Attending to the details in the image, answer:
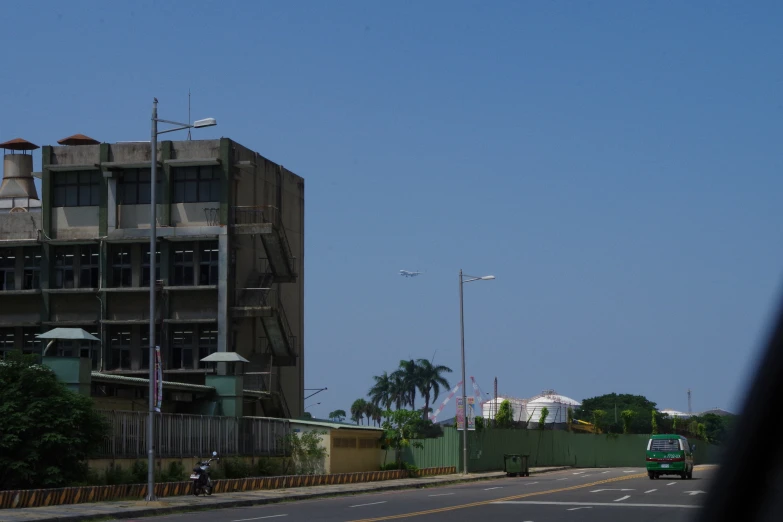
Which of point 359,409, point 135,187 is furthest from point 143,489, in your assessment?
point 359,409

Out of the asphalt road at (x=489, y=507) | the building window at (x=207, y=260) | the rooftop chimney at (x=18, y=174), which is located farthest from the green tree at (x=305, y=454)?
the rooftop chimney at (x=18, y=174)

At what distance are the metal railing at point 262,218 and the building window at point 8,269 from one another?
13518 millimetres

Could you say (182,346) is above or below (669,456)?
above

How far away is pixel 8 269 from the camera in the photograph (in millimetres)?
62500

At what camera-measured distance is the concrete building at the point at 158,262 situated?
196 feet

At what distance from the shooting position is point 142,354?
6031 cm

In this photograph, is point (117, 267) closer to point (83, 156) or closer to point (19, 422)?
point (83, 156)

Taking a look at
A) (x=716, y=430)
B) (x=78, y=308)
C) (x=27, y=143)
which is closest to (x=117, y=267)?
(x=78, y=308)

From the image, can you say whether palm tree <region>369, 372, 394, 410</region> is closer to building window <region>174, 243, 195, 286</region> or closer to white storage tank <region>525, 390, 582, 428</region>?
white storage tank <region>525, 390, 582, 428</region>

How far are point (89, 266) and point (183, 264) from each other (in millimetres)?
5675

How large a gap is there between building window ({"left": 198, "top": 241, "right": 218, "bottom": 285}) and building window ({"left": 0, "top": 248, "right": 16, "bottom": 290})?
37.1 ft

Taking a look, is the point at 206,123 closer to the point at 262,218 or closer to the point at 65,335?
the point at 65,335

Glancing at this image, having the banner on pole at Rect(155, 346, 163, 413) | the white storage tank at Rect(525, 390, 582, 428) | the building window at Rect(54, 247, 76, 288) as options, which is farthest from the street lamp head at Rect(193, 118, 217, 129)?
the white storage tank at Rect(525, 390, 582, 428)

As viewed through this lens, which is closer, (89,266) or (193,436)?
(193,436)
